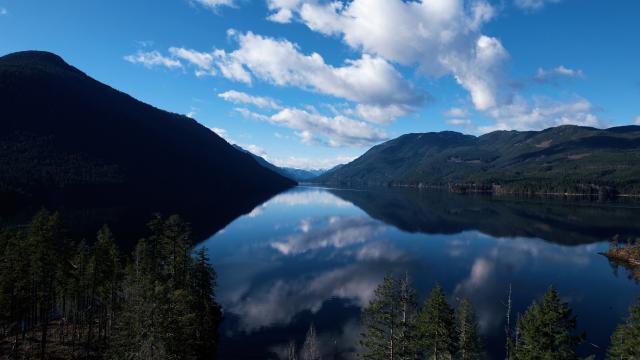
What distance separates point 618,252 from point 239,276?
130 m

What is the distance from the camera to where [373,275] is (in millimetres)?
104375

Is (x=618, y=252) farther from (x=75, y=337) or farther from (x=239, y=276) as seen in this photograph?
(x=75, y=337)

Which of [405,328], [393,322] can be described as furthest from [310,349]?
[393,322]

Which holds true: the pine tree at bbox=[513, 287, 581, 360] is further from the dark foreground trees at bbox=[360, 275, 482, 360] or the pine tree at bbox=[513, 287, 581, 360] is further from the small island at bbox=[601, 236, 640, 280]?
the small island at bbox=[601, 236, 640, 280]

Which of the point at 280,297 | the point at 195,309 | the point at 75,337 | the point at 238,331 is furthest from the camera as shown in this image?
the point at 280,297

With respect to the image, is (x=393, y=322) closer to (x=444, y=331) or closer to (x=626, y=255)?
(x=444, y=331)

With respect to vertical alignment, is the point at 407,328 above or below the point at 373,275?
above

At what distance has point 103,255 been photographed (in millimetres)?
54281

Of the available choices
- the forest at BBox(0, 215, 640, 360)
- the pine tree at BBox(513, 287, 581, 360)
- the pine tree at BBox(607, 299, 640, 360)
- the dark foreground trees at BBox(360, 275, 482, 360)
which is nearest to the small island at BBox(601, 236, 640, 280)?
the forest at BBox(0, 215, 640, 360)

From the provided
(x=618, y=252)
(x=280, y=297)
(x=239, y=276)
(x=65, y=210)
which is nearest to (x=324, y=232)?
(x=239, y=276)

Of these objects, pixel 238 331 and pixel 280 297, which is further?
pixel 280 297

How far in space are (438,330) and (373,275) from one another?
2702 inches

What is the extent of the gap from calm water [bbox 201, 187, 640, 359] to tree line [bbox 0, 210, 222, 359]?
14.5 meters

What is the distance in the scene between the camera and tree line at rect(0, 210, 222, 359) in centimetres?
4047
